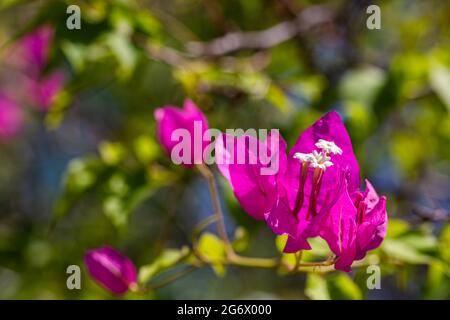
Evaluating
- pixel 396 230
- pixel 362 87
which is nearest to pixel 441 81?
pixel 362 87

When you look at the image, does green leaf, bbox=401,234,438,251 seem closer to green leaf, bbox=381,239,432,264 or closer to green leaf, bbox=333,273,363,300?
green leaf, bbox=381,239,432,264

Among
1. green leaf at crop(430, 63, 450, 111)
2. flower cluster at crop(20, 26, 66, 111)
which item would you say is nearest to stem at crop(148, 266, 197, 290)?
green leaf at crop(430, 63, 450, 111)

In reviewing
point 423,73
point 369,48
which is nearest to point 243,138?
point 423,73

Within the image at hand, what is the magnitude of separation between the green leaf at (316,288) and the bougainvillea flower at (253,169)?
115mm

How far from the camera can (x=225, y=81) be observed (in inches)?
39.2

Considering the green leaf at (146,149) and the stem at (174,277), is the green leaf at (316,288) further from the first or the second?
the green leaf at (146,149)

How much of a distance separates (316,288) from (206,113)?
0.43 m

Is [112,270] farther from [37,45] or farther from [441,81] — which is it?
[37,45]

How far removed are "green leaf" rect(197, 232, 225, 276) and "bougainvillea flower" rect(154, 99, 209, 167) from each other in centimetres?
10

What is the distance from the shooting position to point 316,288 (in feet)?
2.26

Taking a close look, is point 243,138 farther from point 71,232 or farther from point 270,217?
point 71,232

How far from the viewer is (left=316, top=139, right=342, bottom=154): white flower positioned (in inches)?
23.4

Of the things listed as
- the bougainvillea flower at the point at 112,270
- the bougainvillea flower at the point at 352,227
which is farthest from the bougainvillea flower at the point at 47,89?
the bougainvillea flower at the point at 352,227
